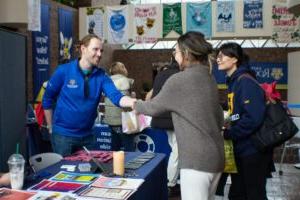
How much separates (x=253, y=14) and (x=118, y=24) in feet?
10.7

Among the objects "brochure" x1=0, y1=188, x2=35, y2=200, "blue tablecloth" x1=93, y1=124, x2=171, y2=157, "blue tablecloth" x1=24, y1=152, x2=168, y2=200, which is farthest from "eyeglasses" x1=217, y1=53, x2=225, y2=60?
"blue tablecloth" x1=93, y1=124, x2=171, y2=157

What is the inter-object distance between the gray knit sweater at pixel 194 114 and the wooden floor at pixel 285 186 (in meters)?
2.15

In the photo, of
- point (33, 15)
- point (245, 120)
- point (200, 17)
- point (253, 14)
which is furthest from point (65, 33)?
point (245, 120)

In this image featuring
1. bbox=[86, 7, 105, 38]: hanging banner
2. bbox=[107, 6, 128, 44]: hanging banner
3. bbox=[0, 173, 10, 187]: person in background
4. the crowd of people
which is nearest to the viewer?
bbox=[0, 173, 10, 187]: person in background

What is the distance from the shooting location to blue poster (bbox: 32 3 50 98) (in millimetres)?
7879

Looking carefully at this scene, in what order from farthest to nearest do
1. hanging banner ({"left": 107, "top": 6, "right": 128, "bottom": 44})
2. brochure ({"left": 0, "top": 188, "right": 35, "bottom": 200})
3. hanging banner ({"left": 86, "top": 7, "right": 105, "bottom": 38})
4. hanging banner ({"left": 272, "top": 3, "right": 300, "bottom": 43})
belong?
hanging banner ({"left": 86, "top": 7, "right": 105, "bottom": 38}) < hanging banner ({"left": 107, "top": 6, "right": 128, "bottom": 44}) < hanging banner ({"left": 272, "top": 3, "right": 300, "bottom": 43}) < brochure ({"left": 0, "top": 188, "right": 35, "bottom": 200})

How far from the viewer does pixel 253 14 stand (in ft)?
30.0

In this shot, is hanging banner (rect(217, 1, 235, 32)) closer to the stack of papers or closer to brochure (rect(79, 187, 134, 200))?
the stack of papers

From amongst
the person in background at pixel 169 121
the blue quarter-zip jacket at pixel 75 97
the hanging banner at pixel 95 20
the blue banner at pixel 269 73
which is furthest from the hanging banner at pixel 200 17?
the blue quarter-zip jacket at pixel 75 97

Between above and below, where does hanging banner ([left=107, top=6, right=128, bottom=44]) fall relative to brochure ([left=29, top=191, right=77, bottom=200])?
above

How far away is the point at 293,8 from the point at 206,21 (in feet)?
11.2

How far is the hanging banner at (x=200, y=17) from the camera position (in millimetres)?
9289

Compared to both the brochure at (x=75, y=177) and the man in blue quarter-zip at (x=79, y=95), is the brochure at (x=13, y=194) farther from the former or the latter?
the man in blue quarter-zip at (x=79, y=95)

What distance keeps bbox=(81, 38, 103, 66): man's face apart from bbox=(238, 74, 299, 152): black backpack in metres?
1.07
